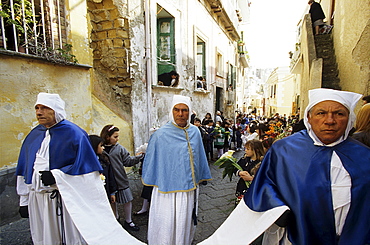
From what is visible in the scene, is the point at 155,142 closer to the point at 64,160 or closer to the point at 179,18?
the point at 64,160

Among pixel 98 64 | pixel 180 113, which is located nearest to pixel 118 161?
pixel 180 113

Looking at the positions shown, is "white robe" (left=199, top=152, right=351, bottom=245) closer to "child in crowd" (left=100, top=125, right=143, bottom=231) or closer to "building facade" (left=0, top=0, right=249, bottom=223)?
"child in crowd" (left=100, top=125, right=143, bottom=231)

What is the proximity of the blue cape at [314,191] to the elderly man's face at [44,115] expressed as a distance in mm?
2112

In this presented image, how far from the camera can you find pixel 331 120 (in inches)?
64.2

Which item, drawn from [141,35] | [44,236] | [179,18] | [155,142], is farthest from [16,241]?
[179,18]

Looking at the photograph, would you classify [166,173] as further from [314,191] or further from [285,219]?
[314,191]

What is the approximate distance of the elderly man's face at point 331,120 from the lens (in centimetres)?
164

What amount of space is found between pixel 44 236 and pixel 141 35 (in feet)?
17.4

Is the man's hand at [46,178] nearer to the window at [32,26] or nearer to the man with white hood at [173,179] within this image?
A: the man with white hood at [173,179]

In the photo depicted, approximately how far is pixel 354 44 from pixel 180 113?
202 inches

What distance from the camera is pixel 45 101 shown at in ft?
7.47

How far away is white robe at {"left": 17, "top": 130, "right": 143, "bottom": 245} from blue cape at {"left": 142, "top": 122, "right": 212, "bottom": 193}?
584 millimetres

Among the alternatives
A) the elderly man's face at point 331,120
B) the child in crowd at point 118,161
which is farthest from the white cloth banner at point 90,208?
the elderly man's face at point 331,120

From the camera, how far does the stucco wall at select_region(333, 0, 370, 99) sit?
189 inches
